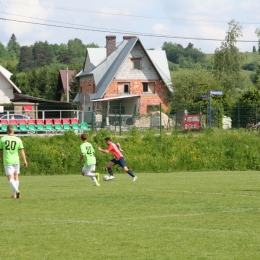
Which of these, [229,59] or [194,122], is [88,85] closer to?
[229,59]

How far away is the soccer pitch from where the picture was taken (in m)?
10.8

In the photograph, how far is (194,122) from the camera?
157 feet

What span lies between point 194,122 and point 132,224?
34.5m

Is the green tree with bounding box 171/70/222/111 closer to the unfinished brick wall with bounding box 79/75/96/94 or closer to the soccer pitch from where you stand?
the unfinished brick wall with bounding box 79/75/96/94

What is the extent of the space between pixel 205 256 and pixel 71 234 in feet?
9.34

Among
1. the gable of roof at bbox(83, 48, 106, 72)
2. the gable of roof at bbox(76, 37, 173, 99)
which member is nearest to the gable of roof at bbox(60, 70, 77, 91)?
the gable of roof at bbox(83, 48, 106, 72)

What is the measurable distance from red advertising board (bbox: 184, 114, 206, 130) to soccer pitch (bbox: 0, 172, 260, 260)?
26067 millimetres

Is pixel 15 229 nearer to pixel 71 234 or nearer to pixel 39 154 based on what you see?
pixel 71 234

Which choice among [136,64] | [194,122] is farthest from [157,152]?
[136,64]

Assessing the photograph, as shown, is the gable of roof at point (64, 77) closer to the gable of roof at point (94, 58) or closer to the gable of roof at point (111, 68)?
the gable of roof at point (94, 58)

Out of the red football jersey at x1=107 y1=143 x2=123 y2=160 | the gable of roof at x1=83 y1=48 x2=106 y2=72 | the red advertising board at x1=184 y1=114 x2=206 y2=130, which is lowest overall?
the red football jersey at x1=107 y1=143 x2=123 y2=160

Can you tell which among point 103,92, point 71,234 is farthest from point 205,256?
point 103,92

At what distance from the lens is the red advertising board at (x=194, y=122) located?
4738cm

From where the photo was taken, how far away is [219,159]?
38.0m
